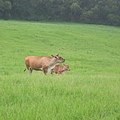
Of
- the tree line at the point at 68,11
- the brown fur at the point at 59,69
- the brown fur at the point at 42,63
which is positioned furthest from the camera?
the tree line at the point at 68,11

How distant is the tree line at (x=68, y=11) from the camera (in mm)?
78938

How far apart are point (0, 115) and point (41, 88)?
189cm

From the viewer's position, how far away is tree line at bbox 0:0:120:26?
78938 millimetres

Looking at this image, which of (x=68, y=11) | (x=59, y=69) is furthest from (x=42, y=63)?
(x=68, y=11)

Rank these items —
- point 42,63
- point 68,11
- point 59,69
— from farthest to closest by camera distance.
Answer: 1. point 68,11
2. point 59,69
3. point 42,63

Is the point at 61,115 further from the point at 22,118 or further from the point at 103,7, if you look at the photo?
the point at 103,7

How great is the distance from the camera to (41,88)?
6.20 meters

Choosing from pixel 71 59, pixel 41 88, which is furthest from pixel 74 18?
pixel 41 88

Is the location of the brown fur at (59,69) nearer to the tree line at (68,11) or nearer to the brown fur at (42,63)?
the brown fur at (42,63)

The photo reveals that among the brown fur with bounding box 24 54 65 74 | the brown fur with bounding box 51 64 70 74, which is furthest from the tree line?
the brown fur with bounding box 24 54 65 74

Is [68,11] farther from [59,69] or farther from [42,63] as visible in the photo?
[42,63]

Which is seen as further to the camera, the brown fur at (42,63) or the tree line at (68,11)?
the tree line at (68,11)

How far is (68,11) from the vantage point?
85.1 meters

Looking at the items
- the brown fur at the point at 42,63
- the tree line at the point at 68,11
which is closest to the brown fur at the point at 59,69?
the brown fur at the point at 42,63
